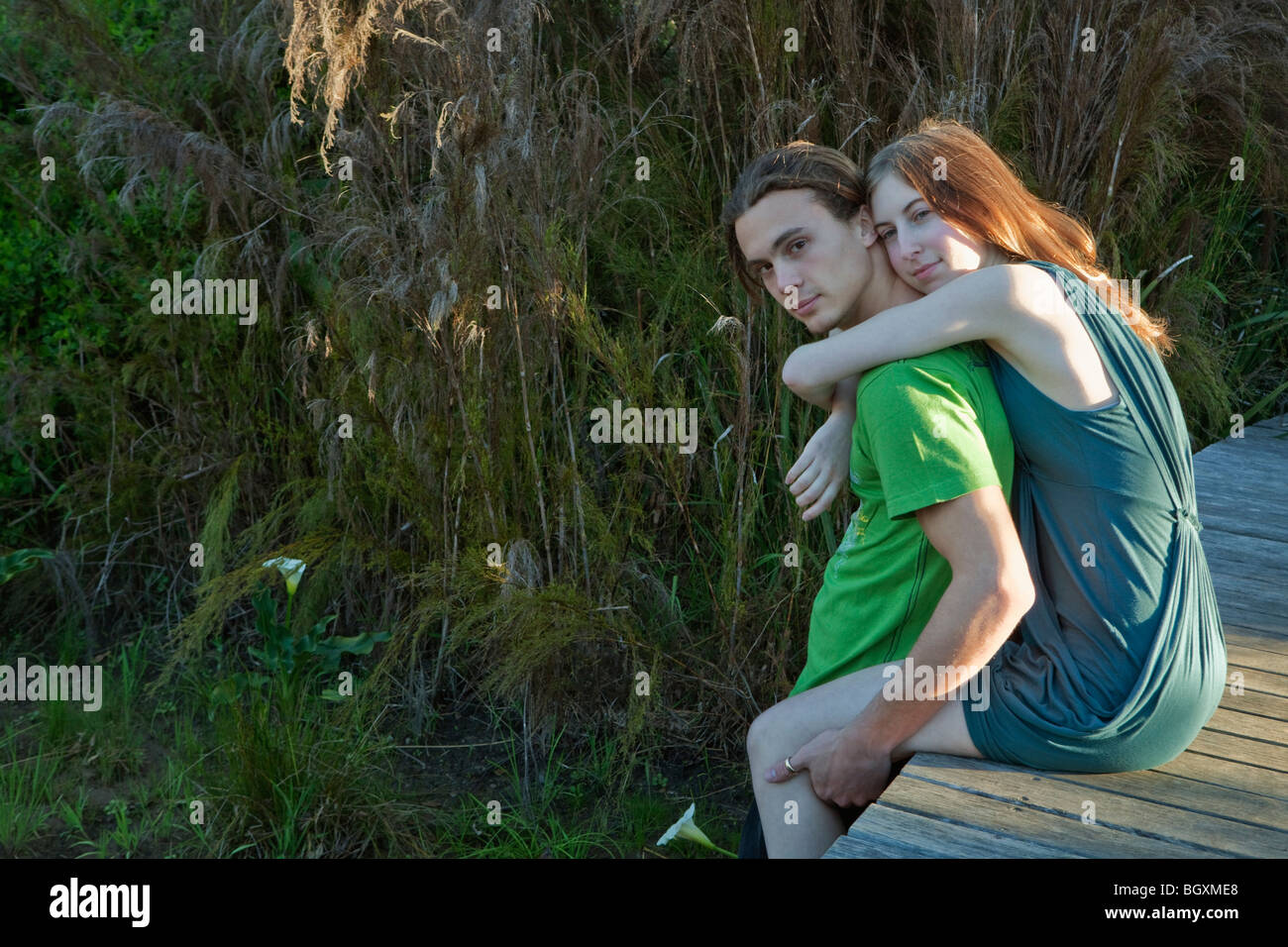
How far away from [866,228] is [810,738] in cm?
87

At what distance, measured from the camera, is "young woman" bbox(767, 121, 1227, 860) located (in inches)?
72.6

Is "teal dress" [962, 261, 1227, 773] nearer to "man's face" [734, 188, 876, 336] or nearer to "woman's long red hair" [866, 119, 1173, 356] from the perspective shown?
"woman's long red hair" [866, 119, 1173, 356]

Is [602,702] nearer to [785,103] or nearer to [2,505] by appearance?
[785,103]

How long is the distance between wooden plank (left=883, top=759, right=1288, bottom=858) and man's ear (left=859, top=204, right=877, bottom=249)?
2.92 feet

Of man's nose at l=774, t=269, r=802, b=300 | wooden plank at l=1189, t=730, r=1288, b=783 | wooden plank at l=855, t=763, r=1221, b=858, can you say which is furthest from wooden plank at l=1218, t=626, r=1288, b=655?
man's nose at l=774, t=269, r=802, b=300

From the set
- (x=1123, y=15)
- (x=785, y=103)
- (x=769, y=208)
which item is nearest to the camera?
(x=769, y=208)

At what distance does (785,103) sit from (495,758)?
2008mm

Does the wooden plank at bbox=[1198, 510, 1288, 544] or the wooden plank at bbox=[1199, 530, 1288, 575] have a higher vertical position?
the wooden plank at bbox=[1198, 510, 1288, 544]

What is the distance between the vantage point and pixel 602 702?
3457 mm

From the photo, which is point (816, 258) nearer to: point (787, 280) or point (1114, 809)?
point (787, 280)

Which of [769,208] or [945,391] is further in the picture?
[769,208]

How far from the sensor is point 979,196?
196 centimetres

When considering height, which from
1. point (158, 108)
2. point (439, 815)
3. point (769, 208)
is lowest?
point (439, 815)
